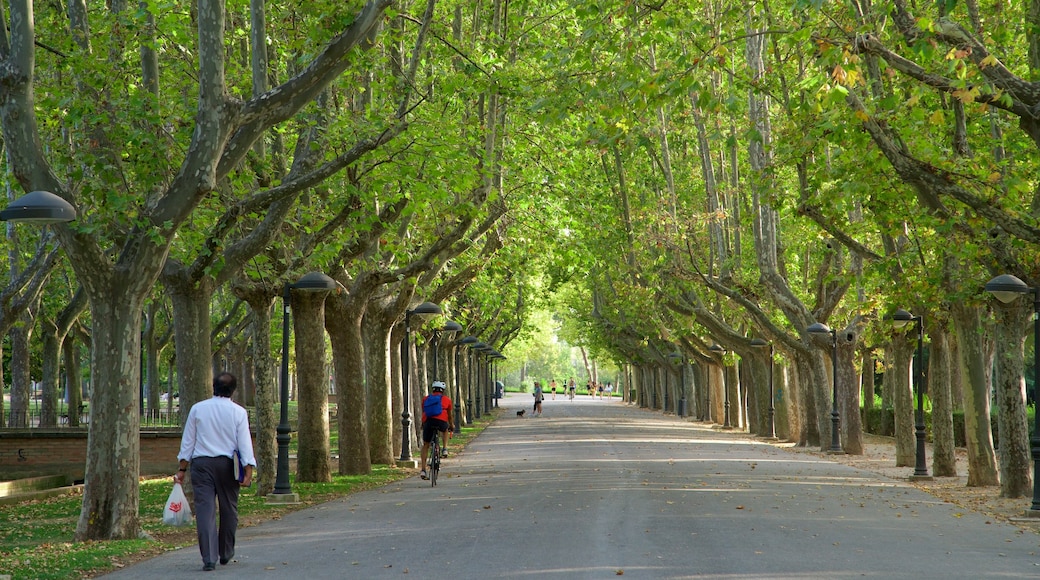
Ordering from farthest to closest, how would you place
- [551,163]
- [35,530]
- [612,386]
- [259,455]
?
[612,386]
[551,163]
[259,455]
[35,530]

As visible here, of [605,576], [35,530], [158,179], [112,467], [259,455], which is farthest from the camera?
[259,455]

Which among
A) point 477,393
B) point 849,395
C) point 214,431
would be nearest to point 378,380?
point 849,395

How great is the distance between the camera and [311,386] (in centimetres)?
2005

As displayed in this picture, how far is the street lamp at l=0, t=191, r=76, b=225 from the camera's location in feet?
33.9

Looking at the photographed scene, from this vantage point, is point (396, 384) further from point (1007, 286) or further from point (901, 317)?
point (1007, 286)

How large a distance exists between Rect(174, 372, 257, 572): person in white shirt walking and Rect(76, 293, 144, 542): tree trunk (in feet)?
7.71

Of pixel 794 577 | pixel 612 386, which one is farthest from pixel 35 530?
pixel 612 386

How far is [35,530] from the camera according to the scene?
14266mm

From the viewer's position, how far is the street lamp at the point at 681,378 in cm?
5528

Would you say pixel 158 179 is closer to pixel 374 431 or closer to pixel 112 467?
pixel 112 467

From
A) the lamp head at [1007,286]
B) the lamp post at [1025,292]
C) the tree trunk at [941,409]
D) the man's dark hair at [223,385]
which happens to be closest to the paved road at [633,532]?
the lamp post at [1025,292]

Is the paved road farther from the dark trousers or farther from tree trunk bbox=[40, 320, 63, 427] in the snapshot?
tree trunk bbox=[40, 320, 63, 427]

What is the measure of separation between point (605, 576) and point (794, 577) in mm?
1531

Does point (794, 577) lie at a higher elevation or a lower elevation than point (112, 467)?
lower
